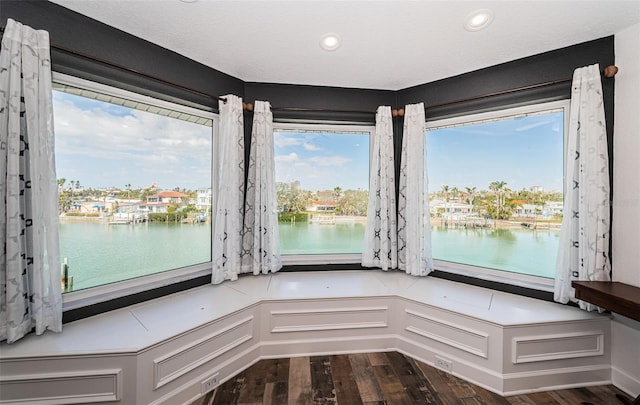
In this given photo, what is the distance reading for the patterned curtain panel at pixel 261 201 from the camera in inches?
99.1

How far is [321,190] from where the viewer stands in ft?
9.30

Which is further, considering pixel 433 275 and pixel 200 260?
pixel 433 275

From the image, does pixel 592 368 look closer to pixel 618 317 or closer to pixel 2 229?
pixel 618 317

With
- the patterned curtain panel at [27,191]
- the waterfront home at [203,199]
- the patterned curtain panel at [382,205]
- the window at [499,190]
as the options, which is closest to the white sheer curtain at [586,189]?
the window at [499,190]

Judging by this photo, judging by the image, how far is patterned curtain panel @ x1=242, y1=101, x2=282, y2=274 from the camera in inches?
99.1

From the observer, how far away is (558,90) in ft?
6.62

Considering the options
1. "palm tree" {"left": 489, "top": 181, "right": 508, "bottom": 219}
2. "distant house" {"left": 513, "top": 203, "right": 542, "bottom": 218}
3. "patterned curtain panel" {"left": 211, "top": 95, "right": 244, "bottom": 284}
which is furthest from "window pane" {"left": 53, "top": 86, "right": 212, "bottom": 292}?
"distant house" {"left": 513, "top": 203, "right": 542, "bottom": 218}

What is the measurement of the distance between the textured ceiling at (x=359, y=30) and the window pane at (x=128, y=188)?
577mm

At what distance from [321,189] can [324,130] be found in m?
0.63

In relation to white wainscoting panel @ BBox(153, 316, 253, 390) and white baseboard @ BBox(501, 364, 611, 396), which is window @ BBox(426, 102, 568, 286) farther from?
white wainscoting panel @ BBox(153, 316, 253, 390)

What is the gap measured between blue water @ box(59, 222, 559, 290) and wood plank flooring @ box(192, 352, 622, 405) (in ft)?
3.13

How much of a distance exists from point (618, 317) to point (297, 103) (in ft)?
9.97

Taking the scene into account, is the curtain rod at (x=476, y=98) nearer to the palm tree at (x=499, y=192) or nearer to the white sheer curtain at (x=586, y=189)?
the white sheer curtain at (x=586, y=189)

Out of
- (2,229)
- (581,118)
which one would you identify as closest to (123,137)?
(2,229)
